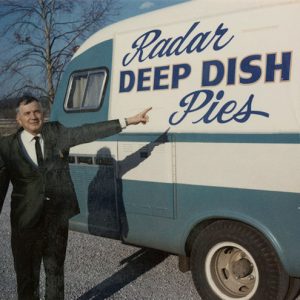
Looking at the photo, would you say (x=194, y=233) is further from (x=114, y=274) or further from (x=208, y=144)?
(x=114, y=274)

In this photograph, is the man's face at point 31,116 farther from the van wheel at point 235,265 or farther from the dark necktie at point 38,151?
the van wheel at point 235,265

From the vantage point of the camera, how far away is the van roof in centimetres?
366

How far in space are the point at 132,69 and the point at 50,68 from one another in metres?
9.54

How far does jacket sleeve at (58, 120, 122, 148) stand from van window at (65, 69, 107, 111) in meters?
1.42

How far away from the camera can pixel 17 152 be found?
10.2 feet

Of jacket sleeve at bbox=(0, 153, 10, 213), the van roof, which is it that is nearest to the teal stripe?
the van roof

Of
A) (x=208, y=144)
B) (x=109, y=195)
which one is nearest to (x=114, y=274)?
(x=109, y=195)

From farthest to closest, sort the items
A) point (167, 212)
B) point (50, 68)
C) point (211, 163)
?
point (50, 68)
point (167, 212)
point (211, 163)

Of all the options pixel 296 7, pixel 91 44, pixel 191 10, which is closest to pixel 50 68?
pixel 91 44

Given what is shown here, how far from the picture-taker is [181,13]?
13.4ft

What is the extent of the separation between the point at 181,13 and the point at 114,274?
269 cm

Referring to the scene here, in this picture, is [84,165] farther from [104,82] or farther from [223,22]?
[223,22]

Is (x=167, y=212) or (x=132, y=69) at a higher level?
(x=132, y=69)

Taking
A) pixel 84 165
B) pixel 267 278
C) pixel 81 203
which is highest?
pixel 84 165
